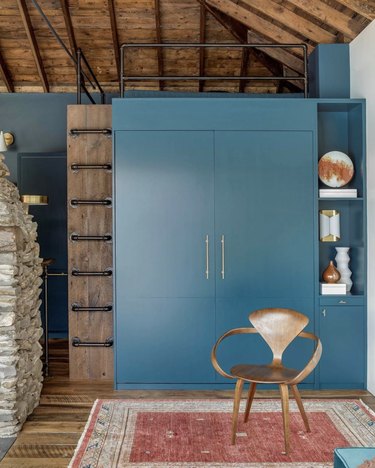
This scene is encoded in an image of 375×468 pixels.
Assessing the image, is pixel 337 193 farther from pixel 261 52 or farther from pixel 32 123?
pixel 32 123

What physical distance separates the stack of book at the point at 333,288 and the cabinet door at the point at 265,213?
0.12 m

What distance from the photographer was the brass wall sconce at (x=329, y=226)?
4.63 m

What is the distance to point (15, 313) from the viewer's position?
11.8 ft

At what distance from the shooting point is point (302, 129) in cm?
452

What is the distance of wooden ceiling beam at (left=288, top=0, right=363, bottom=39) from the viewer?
14.7 feet

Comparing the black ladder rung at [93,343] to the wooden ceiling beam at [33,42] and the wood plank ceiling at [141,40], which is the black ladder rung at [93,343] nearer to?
the wood plank ceiling at [141,40]

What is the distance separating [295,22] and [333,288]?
2425 mm

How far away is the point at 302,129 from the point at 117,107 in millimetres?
1587

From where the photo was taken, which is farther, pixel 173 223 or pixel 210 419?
pixel 173 223

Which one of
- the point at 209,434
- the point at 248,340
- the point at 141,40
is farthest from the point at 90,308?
the point at 141,40

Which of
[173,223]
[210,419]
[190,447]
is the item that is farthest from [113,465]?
[173,223]

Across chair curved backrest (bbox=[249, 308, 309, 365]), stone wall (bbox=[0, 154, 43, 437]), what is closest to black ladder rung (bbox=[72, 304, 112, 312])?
stone wall (bbox=[0, 154, 43, 437])

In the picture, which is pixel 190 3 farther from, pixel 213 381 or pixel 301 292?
pixel 213 381

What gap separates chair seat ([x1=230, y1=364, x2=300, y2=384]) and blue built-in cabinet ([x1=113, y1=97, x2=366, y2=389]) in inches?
39.0
